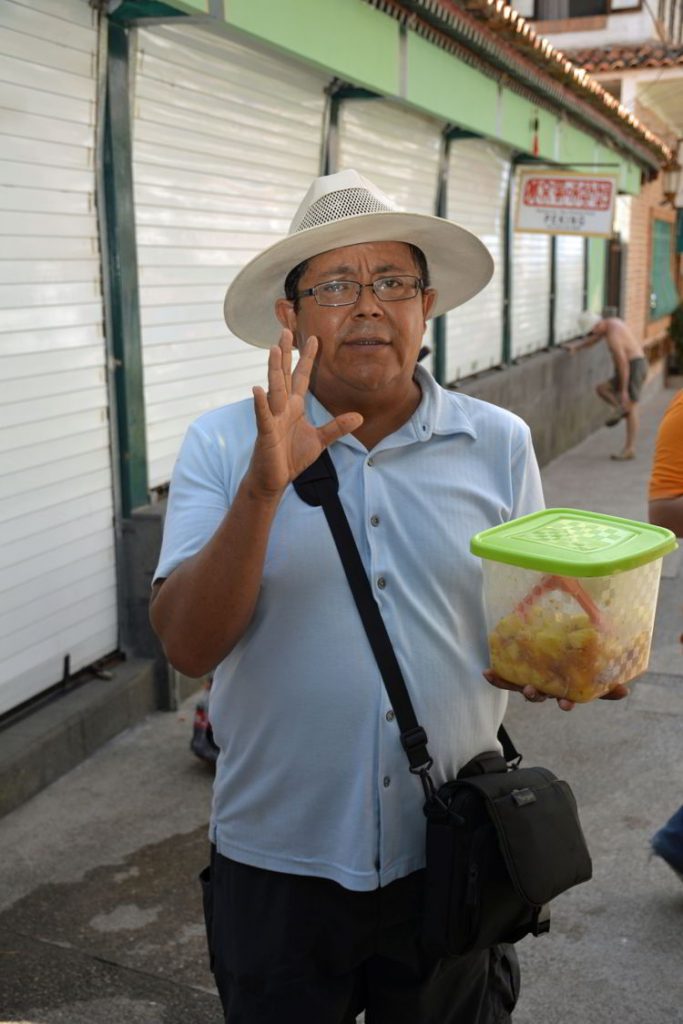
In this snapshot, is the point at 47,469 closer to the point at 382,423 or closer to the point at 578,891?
the point at 578,891

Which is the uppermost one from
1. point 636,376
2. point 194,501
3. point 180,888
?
point 194,501

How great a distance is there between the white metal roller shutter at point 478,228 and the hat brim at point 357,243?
785 centimetres

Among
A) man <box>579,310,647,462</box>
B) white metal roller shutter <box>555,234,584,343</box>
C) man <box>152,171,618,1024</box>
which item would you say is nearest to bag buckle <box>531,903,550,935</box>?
man <box>152,171,618,1024</box>

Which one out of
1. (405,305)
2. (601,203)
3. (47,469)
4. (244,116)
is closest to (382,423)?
(405,305)

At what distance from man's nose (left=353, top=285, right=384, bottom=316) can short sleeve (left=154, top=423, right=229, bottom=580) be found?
39 cm

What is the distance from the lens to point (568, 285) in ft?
53.6

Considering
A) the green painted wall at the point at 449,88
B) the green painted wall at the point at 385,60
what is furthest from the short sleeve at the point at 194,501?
the green painted wall at the point at 449,88

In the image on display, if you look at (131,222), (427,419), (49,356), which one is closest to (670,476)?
(427,419)

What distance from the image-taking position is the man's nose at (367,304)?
2.34m

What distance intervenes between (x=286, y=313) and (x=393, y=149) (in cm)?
729

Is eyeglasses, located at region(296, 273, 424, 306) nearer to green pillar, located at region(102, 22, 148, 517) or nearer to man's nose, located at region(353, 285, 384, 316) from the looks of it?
Answer: man's nose, located at region(353, 285, 384, 316)

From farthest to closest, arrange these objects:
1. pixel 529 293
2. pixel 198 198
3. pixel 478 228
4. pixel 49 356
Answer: pixel 529 293 < pixel 478 228 < pixel 198 198 < pixel 49 356

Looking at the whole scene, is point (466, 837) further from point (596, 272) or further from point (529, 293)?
point (596, 272)

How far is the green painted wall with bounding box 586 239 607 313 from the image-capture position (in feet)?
57.9
